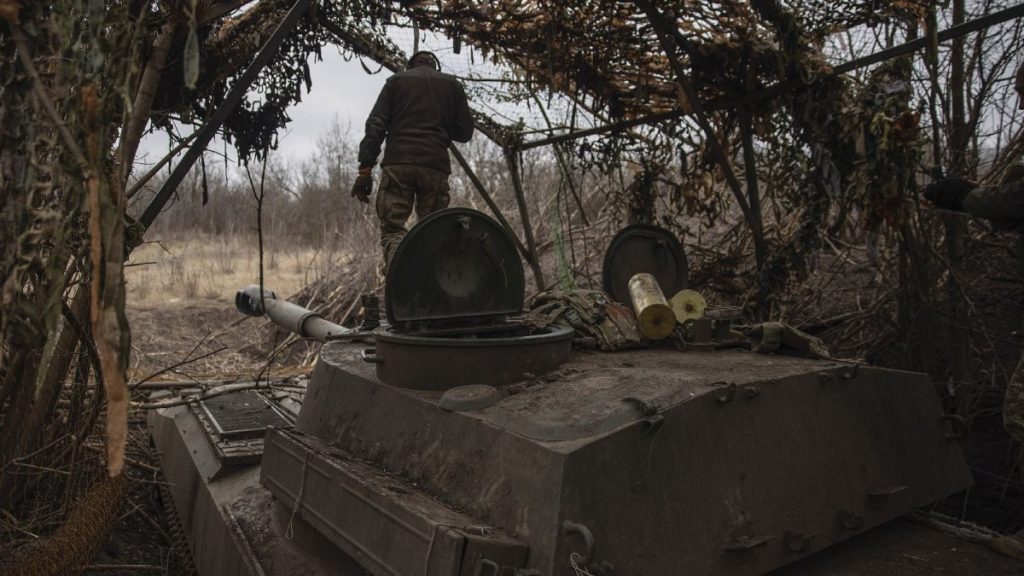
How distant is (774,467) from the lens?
2898 millimetres

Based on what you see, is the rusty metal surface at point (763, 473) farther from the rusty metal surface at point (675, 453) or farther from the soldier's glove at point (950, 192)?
the soldier's glove at point (950, 192)

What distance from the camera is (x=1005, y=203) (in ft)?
12.9

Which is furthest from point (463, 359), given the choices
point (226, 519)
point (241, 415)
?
point (241, 415)

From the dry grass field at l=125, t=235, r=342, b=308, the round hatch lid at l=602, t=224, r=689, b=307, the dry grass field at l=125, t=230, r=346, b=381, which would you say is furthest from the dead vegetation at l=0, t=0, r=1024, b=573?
the dry grass field at l=125, t=235, r=342, b=308

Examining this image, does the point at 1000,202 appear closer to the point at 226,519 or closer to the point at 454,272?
the point at 454,272

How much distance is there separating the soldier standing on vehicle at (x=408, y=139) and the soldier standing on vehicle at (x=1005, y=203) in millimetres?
3066

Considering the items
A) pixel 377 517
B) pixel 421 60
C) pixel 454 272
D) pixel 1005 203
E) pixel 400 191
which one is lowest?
pixel 377 517

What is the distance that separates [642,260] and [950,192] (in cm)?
169

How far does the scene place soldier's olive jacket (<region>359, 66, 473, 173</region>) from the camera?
550 centimetres

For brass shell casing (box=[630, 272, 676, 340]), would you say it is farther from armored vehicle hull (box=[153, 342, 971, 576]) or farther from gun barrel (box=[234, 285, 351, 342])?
gun barrel (box=[234, 285, 351, 342])

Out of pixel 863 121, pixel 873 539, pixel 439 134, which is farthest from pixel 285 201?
pixel 873 539

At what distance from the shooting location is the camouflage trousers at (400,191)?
5.52 meters

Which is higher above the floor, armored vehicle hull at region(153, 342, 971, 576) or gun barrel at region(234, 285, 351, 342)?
gun barrel at region(234, 285, 351, 342)

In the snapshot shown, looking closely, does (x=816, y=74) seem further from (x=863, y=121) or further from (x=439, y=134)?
(x=439, y=134)
